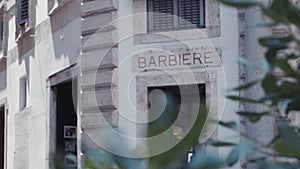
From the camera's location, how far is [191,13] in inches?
372

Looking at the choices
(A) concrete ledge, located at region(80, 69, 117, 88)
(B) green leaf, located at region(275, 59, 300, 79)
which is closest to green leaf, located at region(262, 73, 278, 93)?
(B) green leaf, located at region(275, 59, 300, 79)

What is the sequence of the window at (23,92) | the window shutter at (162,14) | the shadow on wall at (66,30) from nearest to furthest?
the window shutter at (162,14)
the shadow on wall at (66,30)
the window at (23,92)

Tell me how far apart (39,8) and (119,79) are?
11.8 feet

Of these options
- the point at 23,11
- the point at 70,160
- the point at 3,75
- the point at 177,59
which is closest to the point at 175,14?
the point at 177,59

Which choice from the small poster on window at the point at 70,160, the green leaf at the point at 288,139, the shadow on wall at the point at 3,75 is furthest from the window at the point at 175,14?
the green leaf at the point at 288,139

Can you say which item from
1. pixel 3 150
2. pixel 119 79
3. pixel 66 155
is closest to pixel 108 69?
pixel 119 79

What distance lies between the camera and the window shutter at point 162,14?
956cm

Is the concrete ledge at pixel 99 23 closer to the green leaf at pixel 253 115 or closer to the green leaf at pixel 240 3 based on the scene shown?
the green leaf at pixel 253 115

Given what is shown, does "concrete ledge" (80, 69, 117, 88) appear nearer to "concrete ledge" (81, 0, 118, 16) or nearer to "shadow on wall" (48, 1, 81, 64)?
"shadow on wall" (48, 1, 81, 64)

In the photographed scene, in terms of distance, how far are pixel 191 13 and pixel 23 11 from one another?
5402 millimetres

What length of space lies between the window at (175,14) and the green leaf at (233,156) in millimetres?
8359

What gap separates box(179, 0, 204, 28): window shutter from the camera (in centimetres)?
938

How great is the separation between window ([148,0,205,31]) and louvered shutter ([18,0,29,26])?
184 inches

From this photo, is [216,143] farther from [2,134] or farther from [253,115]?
[2,134]
